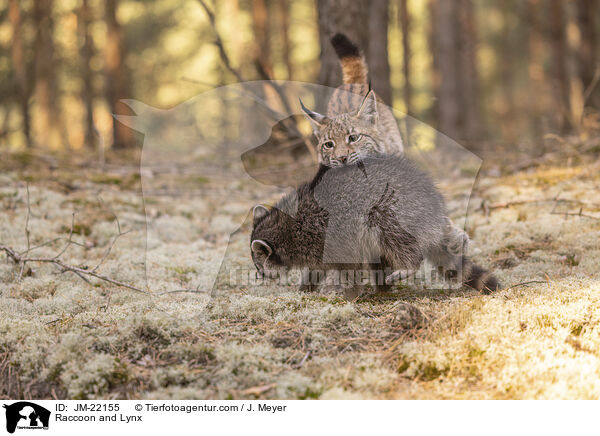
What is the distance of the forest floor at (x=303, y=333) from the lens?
8.48ft

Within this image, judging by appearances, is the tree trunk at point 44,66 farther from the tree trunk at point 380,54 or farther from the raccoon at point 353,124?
the raccoon at point 353,124

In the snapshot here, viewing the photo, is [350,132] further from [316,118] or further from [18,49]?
[18,49]

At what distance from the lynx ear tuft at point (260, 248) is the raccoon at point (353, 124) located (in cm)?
139

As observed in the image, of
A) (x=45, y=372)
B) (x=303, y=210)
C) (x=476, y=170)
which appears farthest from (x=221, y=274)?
(x=476, y=170)

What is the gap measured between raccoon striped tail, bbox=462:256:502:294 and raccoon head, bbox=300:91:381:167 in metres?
1.81

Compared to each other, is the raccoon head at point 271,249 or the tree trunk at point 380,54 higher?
the tree trunk at point 380,54

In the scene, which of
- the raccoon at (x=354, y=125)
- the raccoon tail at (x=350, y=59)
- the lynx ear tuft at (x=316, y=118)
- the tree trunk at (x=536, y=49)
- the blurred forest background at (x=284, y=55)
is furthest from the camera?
the tree trunk at (x=536, y=49)

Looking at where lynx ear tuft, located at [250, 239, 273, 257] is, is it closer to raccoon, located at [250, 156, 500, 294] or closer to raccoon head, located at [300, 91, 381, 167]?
raccoon, located at [250, 156, 500, 294]

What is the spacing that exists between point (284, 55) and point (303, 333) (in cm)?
1781

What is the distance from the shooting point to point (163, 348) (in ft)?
9.95

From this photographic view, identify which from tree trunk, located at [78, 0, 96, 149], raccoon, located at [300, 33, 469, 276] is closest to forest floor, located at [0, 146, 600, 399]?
raccoon, located at [300, 33, 469, 276]
